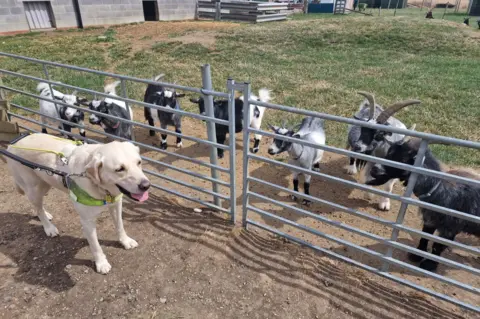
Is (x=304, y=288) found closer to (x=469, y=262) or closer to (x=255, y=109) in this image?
(x=469, y=262)

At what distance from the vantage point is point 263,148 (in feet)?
24.0

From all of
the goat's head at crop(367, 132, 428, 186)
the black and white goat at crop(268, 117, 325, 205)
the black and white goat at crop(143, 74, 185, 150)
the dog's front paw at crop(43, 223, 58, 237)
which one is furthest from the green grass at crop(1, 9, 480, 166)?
the dog's front paw at crop(43, 223, 58, 237)

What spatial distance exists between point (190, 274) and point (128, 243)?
35.7 inches

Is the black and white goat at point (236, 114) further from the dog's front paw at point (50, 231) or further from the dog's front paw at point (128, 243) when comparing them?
the dog's front paw at point (50, 231)

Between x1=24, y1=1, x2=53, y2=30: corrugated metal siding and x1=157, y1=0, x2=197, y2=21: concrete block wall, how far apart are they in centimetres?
858

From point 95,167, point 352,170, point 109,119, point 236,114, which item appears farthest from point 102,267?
point 352,170

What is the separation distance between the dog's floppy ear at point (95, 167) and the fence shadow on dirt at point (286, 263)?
1571 millimetres

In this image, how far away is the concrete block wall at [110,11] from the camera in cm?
2278

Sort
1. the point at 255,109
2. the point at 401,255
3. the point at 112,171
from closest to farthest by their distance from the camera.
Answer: the point at 112,171, the point at 401,255, the point at 255,109

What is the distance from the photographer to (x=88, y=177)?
3.02m

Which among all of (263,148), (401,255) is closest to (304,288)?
(401,255)

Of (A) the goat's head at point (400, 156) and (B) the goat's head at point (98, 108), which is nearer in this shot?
(A) the goat's head at point (400, 156)

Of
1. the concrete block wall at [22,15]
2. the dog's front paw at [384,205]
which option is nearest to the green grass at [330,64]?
the dog's front paw at [384,205]

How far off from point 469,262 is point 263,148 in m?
4.28
